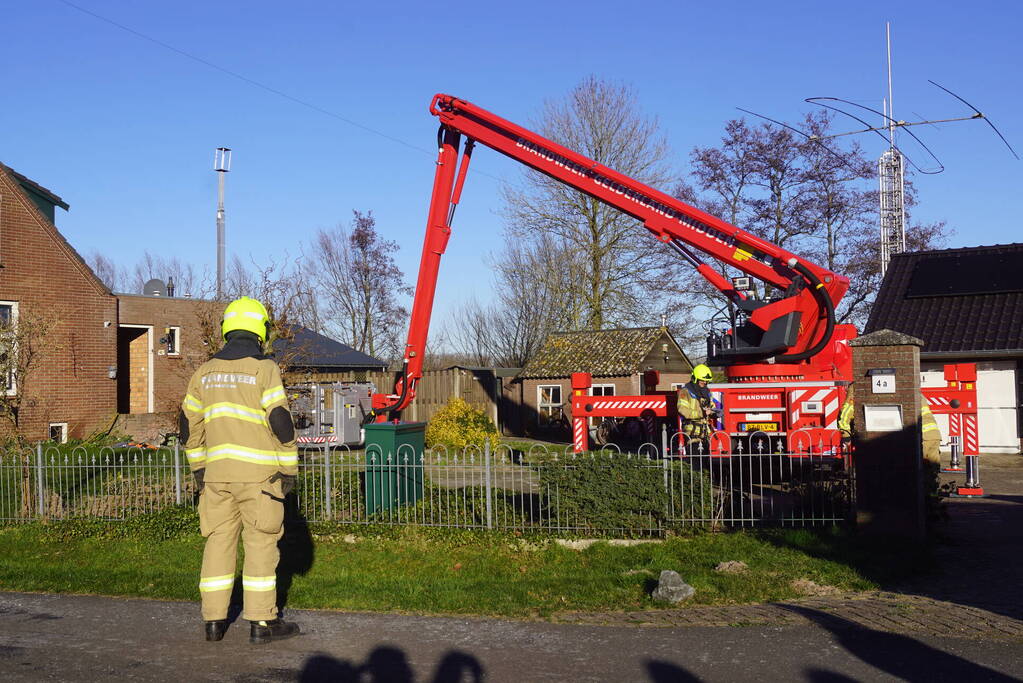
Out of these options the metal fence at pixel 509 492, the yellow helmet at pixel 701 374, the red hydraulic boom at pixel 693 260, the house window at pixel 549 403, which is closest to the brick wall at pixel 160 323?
the house window at pixel 549 403

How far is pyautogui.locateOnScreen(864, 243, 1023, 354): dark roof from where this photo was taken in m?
19.7

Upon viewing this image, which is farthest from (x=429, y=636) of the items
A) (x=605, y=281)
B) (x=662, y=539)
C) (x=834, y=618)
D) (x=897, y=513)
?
(x=605, y=281)

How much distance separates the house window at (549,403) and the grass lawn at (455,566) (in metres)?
19.4

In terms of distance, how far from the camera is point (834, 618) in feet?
21.9

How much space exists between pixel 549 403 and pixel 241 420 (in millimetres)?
23551

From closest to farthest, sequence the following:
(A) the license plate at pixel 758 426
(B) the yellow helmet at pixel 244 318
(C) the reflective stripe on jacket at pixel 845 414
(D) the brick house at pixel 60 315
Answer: (B) the yellow helmet at pixel 244 318 → (C) the reflective stripe on jacket at pixel 845 414 → (A) the license plate at pixel 758 426 → (D) the brick house at pixel 60 315

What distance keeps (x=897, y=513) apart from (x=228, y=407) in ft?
20.1

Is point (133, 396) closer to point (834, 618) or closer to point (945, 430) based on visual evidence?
point (945, 430)

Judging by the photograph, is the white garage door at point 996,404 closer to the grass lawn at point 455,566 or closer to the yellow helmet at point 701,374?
the yellow helmet at point 701,374

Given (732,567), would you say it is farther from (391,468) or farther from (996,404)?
(996,404)

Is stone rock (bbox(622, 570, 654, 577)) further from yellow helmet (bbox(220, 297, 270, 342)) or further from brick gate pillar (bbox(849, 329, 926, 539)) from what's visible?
yellow helmet (bbox(220, 297, 270, 342))

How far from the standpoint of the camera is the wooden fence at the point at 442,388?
27078 mm

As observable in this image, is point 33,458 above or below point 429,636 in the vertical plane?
above

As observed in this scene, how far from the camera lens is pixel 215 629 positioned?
20.7 ft
